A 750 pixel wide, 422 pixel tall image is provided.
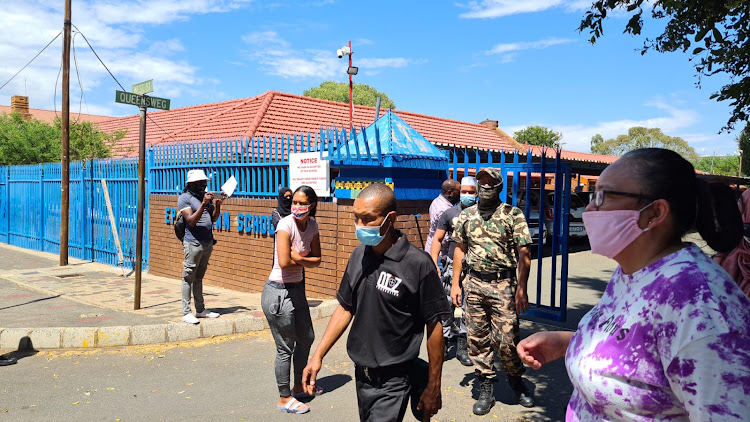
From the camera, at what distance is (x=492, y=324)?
4.40 meters

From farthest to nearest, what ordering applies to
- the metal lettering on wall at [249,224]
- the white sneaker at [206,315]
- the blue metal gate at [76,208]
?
the blue metal gate at [76,208] → the metal lettering on wall at [249,224] → the white sneaker at [206,315]

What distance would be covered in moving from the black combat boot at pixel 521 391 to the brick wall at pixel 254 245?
3.26 metres

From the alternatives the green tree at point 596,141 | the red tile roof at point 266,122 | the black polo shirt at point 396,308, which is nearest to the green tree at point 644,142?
the green tree at point 596,141

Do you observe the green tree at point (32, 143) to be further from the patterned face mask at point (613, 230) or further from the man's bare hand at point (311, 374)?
the patterned face mask at point (613, 230)

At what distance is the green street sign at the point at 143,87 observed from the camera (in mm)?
6789

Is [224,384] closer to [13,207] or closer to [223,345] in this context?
[223,345]

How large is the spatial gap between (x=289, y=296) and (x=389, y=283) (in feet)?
5.50

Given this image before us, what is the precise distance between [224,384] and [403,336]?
8.95ft

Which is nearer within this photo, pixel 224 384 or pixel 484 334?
pixel 484 334

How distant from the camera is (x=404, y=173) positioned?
767cm

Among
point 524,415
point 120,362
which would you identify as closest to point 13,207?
point 120,362

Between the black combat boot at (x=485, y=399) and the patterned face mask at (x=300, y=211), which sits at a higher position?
the patterned face mask at (x=300, y=211)

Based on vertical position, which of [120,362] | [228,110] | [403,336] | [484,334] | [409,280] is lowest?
[120,362]

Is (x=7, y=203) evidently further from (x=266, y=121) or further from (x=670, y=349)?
(x=670, y=349)
